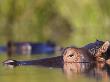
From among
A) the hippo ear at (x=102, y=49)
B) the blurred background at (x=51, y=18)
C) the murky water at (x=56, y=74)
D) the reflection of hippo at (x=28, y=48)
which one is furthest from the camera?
the blurred background at (x=51, y=18)

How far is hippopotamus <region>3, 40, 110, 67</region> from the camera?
12.7 meters

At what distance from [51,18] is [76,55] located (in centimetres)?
1880

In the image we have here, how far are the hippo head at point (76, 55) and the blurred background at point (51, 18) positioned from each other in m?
13.1

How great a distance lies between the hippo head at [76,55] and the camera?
41.7ft

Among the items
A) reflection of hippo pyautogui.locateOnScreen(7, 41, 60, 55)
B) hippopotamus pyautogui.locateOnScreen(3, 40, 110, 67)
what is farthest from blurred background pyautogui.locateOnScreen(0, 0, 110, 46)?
hippopotamus pyautogui.locateOnScreen(3, 40, 110, 67)

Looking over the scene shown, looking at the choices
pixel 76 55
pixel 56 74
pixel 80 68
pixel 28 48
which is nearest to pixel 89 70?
pixel 80 68

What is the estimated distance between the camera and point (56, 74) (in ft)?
35.2

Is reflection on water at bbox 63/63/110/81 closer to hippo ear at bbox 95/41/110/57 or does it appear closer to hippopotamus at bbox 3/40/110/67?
hippopotamus at bbox 3/40/110/67

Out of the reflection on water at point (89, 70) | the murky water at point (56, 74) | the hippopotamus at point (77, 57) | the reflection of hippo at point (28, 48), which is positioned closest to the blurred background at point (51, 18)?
the reflection of hippo at point (28, 48)

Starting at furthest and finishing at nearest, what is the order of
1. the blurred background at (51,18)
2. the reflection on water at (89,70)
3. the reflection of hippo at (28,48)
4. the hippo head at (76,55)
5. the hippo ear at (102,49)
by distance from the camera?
the blurred background at (51,18)
the reflection of hippo at (28,48)
the hippo ear at (102,49)
the hippo head at (76,55)
the reflection on water at (89,70)

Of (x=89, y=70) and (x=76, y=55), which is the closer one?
(x=89, y=70)

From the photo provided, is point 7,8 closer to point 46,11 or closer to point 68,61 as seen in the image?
point 46,11

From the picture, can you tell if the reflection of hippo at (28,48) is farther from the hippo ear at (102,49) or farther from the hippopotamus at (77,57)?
the hippo ear at (102,49)

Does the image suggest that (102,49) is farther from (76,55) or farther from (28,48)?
(28,48)
